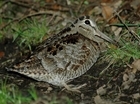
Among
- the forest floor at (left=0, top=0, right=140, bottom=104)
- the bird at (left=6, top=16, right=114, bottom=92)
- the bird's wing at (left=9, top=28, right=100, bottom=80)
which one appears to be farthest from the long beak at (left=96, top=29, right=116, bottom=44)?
the bird's wing at (left=9, top=28, right=100, bottom=80)

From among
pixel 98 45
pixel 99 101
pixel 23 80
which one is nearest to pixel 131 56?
pixel 98 45

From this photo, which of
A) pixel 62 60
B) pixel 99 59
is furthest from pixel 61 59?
pixel 99 59

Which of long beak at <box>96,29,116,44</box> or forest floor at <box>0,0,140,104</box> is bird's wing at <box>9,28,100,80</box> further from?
long beak at <box>96,29,116,44</box>

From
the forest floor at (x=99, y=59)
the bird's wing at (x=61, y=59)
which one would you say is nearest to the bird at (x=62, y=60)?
the bird's wing at (x=61, y=59)

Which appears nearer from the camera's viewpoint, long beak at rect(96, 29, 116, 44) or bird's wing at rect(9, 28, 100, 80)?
bird's wing at rect(9, 28, 100, 80)

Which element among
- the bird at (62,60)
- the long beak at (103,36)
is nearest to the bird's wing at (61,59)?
the bird at (62,60)

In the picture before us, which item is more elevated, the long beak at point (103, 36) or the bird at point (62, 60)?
the long beak at point (103, 36)

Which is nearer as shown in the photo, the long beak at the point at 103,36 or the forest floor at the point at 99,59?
the forest floor at the point at 99,59

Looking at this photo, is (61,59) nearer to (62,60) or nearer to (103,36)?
(62,60)

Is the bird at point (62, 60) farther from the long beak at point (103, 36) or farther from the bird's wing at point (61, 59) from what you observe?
the long beak at point (103, 36)
